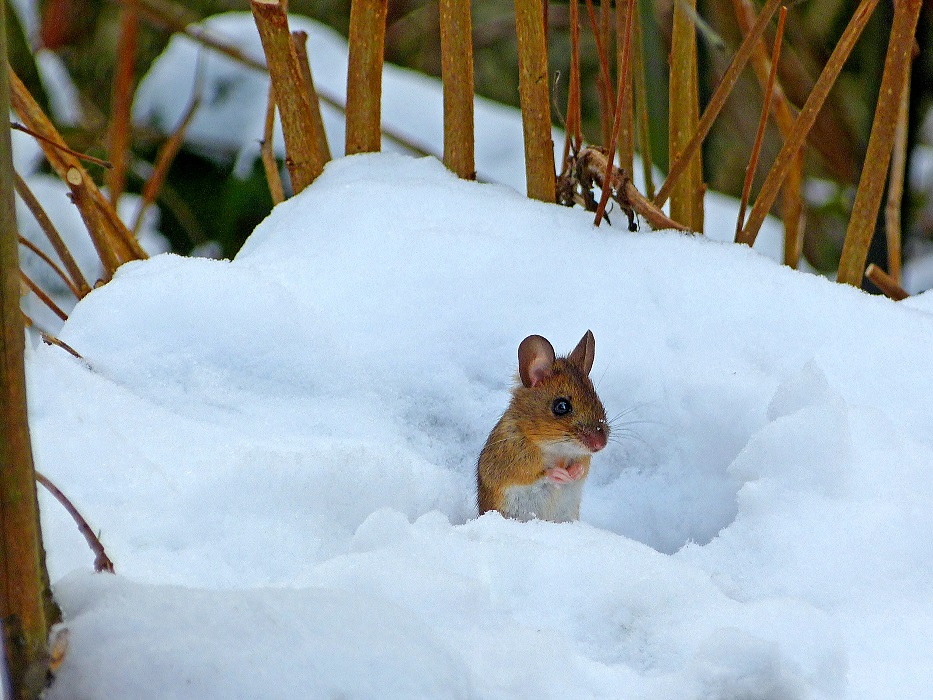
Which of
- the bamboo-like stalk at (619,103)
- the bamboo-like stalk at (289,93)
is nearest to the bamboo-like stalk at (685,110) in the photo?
the bamboo-like stalk at (619,103)

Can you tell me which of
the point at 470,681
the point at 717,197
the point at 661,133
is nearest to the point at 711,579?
the point at 470,681

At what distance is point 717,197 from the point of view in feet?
16.9

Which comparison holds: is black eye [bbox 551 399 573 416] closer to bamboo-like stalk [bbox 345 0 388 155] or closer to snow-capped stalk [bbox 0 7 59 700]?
bamboo-like stalk [bbox 345 0 388 155]

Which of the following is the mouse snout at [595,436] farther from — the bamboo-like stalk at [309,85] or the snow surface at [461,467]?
the bamboo-like stalk at [309,85]

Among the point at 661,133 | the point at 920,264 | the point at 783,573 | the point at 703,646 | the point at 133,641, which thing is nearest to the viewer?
the point at 133,641

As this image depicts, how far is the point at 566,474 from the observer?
2.23 m

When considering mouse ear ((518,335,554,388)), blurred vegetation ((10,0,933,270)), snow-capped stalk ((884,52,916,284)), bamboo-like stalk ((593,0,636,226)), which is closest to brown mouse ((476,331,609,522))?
mouse ear ((518,335,554,388))

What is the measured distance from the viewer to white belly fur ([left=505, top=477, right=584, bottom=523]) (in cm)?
224

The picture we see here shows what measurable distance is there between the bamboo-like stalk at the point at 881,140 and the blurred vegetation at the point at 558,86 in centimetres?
113

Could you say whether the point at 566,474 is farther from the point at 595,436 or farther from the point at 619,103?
the point at 619,103

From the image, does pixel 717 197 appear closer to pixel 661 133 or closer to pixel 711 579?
pixel 661 133

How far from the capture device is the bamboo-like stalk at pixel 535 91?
7.61ft

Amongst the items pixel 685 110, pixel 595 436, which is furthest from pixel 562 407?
pixel 685 110

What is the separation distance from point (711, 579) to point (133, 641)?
2.55 feet
